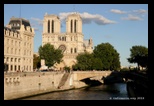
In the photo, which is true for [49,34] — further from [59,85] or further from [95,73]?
[59,85]

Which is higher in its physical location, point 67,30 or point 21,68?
point 67,30

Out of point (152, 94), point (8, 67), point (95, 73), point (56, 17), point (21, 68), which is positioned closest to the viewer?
point (152, 94)

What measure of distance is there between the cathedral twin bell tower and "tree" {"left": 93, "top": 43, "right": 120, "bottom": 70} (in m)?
19.7

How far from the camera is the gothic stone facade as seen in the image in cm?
4222

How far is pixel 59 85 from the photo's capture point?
4372 cm

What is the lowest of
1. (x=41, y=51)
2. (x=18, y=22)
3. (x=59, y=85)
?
(x=59, y=85)

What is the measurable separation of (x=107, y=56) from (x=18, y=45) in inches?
1115

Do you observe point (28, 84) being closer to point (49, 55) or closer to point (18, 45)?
point (18, 45)

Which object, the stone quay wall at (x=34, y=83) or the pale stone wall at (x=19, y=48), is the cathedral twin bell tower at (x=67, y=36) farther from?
the stone quay wall at (x=34, y=83)

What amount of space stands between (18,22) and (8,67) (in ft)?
31.7

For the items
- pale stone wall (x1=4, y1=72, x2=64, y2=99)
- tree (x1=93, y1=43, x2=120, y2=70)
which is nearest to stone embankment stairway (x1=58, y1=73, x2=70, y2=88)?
pale stone wall (x1=4, y1=72, x2=64, y2=99)

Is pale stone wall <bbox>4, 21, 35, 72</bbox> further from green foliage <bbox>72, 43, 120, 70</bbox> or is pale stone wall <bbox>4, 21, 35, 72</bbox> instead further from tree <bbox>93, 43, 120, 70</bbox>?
tree <bbox>93, 43, 120, 70</bbox>

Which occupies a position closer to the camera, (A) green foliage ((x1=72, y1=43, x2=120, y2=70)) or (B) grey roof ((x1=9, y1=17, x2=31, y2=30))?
(B) grey roof ((x1=9, y1=17, x2=31, y2=30))
